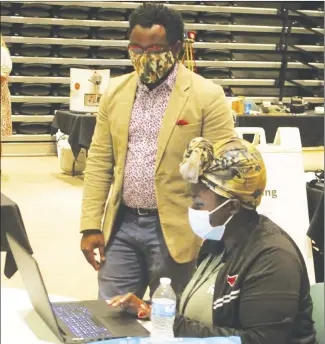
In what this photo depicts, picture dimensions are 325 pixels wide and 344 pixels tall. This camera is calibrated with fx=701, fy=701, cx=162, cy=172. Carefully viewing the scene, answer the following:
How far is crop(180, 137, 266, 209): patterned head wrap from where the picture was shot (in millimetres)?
1789

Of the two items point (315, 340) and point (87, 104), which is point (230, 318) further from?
point (87, 104)

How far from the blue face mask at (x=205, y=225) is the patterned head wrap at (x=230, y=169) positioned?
0.05m

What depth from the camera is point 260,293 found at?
5.51ft

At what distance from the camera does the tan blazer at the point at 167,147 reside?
2.18 metres

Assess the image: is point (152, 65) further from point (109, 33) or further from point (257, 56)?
point (257, 56)

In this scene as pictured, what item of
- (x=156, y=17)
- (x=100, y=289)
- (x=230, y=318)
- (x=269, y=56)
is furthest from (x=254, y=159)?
(x=269, y=56)

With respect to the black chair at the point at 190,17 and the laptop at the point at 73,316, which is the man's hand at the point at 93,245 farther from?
the black chair at the point at 190,17

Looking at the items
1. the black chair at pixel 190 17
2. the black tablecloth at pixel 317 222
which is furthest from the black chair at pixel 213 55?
the black tablecloth at pixel 317 222

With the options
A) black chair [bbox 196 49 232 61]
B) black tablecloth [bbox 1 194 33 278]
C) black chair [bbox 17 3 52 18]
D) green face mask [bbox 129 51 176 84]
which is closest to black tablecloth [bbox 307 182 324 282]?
green face mask [bbox 129 51 176 84]

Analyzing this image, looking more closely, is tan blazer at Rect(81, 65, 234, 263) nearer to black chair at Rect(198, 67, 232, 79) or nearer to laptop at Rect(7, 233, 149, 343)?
laptop at Rect(7, 233, 149, 343)

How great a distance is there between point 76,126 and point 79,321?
9.90 ft

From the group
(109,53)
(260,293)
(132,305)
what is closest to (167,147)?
(132,305)

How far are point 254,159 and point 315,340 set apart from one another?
496mm

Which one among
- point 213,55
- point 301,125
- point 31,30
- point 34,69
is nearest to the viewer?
point 31,30
